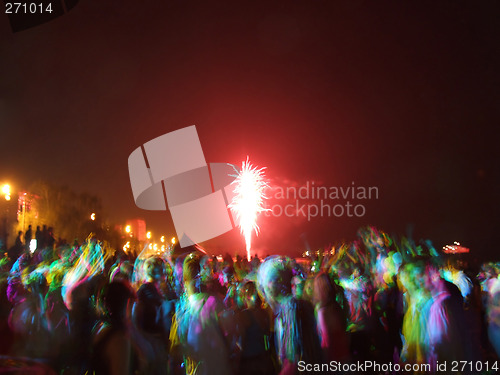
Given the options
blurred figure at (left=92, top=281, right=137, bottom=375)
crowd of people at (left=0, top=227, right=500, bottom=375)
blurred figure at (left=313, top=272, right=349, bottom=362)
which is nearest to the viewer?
blurred figure at (left=92, top=281, right=137, bottom=375)

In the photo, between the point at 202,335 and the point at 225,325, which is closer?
the point at 202,335

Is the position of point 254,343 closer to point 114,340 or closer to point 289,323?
point 289,323

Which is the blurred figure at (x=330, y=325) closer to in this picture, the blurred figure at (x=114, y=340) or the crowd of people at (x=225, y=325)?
the crowd of people at (x=225, y=325)

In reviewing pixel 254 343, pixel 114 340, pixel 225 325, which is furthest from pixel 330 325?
pixel 114 340

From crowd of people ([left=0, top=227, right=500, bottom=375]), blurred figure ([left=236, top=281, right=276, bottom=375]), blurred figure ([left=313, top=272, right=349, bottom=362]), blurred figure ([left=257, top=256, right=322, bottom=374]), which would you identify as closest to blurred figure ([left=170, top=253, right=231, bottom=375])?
crowd of people ([left=0, top=227, right=500, bottom=375])

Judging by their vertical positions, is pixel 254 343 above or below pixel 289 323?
below

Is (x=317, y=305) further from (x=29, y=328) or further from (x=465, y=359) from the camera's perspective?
(x=29, y=328)

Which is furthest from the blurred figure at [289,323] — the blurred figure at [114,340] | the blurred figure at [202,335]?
the blurred figure at [114,340]

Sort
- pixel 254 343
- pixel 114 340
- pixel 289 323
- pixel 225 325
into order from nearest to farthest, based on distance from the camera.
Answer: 1. pixel 114 340
2. pixel 289 323
3. pixel 225 325
4. pixel 254 343

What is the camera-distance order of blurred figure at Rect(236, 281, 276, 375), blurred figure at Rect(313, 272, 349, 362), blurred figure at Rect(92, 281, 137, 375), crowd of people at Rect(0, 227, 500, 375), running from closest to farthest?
blurred figure at Rect(92, 281, 137, 375), crowd of people at Rect(0, 227, 500, 375), blurred figure at Rect(313, 272, 349, 362), blurred figure at Rect(236, 281, 276, 375)

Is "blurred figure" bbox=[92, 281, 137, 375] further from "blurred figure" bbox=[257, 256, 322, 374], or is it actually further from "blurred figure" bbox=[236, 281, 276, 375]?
"blurred figure" bbox=[257, 256, 322, 374]

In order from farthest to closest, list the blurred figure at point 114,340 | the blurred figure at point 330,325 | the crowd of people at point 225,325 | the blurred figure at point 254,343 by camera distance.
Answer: the blurred figure at point 254,343
the blurred figure at point 330,325
the crowd of people at point 225,325
the blurred figure at point 114,340

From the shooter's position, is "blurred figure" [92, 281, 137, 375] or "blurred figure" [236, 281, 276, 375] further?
"blurred figure" [236, 281, 276, 375]

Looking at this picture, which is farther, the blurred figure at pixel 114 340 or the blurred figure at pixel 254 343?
the blurred figure at pixel 254 343
